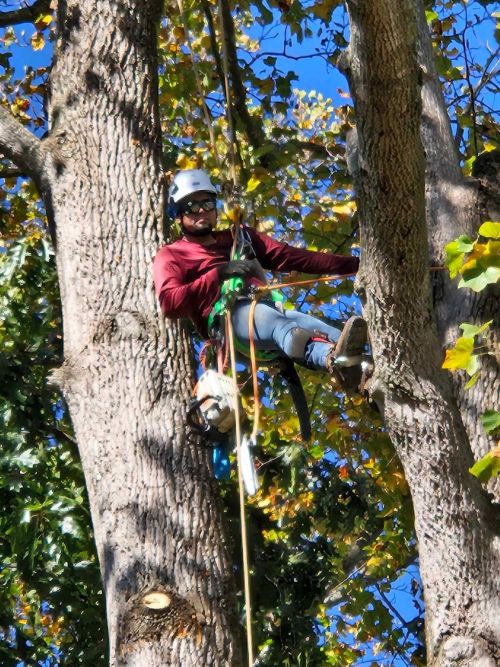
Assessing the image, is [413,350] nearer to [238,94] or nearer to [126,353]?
[126,353]

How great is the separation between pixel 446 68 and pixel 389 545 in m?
3.23

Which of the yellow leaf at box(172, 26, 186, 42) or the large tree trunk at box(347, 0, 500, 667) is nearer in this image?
the large tree trunk at box(347, 0, 500, 667)

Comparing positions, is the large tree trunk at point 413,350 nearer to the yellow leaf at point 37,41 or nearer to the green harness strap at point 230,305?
the green harness strap at point 230,305

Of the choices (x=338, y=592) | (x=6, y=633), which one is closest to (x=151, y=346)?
(x=6, y=633)

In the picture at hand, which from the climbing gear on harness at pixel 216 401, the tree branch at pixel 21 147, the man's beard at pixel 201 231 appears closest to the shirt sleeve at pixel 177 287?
the climbing gear on harness at pixel 216 401

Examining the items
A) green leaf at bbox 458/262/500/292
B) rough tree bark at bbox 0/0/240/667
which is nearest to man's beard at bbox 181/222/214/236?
rough tree bark at bbox 0/0/240/667

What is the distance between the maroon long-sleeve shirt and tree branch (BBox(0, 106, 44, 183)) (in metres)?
0.70

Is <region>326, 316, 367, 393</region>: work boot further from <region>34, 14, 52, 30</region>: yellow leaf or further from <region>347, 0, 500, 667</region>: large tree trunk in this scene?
<region>34, 14, 52, 30</region>: yellow leaf

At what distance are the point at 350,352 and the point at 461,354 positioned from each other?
30.5 inches

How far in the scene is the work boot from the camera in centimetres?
370

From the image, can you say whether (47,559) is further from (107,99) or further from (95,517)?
(107,99)

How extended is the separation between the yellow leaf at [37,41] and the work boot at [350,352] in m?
4.87

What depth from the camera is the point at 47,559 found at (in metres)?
5.64

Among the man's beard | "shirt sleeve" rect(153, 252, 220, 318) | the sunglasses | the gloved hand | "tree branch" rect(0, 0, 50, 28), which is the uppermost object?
"tree branch" rect(0, 0, 50, 28)
